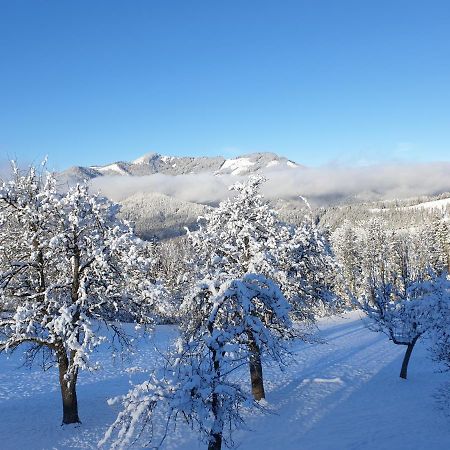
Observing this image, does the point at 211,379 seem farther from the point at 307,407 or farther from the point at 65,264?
the point at 307,407

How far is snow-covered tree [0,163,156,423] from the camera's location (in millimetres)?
14570

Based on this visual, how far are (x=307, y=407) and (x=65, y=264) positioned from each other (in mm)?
12875

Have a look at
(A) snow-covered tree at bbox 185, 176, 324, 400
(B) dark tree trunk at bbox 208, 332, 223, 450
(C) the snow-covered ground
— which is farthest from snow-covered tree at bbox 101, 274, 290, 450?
(A) snow-covered tree at bbox 185, 176, 324, 400

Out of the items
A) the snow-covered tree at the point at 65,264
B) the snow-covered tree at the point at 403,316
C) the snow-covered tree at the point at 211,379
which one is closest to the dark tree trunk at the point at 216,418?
the snow-covered tree at the point at 211,379

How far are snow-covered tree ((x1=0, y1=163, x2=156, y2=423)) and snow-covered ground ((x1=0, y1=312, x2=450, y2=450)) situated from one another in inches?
84.2

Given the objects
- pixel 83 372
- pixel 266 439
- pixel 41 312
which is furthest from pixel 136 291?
pixel 83 372

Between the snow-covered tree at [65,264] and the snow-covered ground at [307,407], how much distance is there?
2.14 meters

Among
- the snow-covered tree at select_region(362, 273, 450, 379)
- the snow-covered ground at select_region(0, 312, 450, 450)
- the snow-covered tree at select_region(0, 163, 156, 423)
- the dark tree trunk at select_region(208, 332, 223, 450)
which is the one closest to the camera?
the dark tree trunk at select_region(208, 332, 223, 450)

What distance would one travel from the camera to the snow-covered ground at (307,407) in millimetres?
15422

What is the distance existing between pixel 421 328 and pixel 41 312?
20.0 metres

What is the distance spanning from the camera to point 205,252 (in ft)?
62.4

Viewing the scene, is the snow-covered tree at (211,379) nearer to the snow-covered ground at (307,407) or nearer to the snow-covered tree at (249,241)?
the snow-covered ground at (307,407)

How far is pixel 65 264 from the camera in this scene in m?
15.9

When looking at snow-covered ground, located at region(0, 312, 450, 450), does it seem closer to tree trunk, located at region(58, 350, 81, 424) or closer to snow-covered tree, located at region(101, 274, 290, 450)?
tree trunk, located at region(58, 350, 81, 424)
